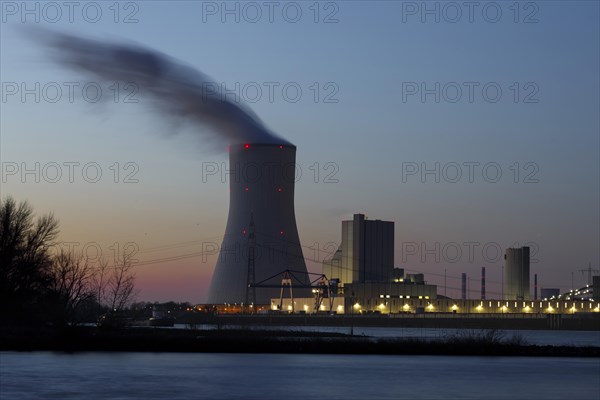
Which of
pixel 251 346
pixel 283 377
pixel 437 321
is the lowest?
pixel 283 377

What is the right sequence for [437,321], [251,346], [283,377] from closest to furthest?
[283,377] → [251,346] → [437,321]

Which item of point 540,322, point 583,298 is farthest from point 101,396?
point 583,298

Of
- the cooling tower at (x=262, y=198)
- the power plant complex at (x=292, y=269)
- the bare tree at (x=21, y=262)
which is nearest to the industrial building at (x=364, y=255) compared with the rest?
the power plant complex at (x=292, y=269)

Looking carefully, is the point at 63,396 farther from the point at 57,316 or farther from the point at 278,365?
the point at 57,316

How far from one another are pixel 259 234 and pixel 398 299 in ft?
142

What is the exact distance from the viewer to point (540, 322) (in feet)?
379

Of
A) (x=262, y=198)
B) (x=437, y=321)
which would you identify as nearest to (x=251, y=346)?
(x=262, y=198)

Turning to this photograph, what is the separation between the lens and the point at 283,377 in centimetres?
2811

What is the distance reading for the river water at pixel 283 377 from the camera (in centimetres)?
2339

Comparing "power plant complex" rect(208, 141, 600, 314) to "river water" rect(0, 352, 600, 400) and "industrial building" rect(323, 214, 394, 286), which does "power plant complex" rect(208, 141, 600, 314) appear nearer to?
"industrial building" rect(323, 214, 394, 286)

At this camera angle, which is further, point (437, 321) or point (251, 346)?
point (437, 321)

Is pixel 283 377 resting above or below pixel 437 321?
below

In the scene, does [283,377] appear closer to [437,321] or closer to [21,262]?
[21,262]

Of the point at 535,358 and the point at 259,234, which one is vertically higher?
the point at 259,234
